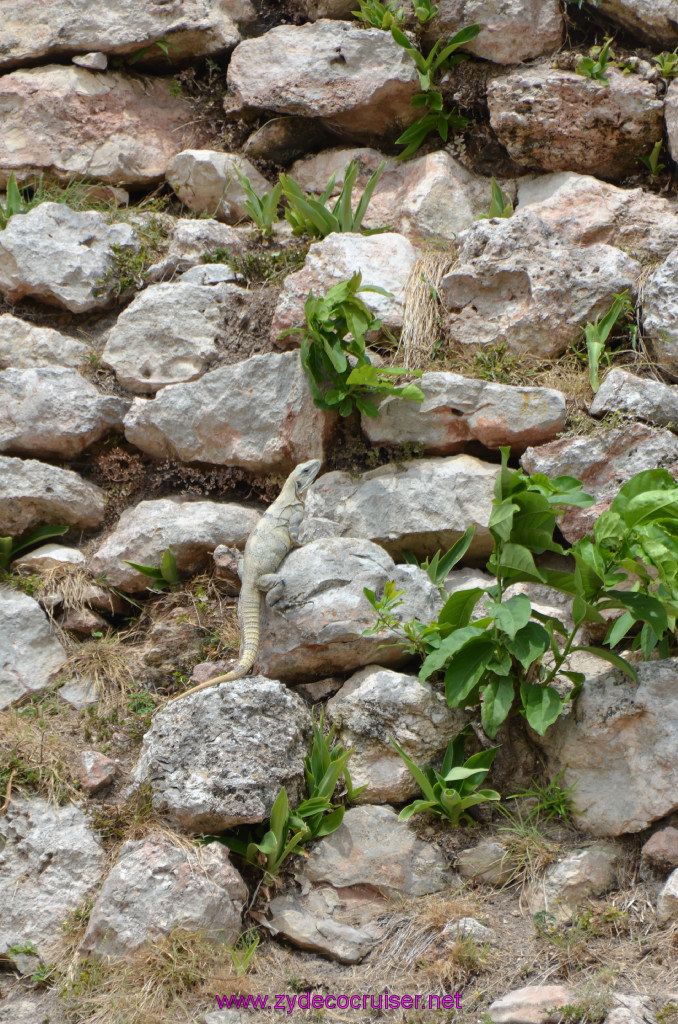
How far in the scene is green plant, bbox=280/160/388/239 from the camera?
7184 mm

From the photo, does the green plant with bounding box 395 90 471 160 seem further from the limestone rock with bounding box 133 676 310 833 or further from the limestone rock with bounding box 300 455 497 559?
the limestone rock with bounding box 133 676 310 833

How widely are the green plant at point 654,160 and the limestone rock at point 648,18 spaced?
3.19 feet

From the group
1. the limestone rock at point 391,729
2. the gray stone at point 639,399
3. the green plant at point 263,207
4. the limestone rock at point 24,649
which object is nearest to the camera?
the limestone rock at point 391,729

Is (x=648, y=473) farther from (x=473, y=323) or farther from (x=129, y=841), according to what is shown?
(x=129, y=841)

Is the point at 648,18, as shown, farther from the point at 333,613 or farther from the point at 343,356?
the point at 333,613

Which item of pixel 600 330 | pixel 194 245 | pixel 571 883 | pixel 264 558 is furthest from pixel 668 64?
pixel 571 883

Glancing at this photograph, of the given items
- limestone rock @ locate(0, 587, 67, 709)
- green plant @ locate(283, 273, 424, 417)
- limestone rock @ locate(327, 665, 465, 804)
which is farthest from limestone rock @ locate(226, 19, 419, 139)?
limestone rock @ locate(327, 665, 465, 804)

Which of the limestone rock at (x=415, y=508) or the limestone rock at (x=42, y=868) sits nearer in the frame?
the limestone rock at (x=42, y=868)

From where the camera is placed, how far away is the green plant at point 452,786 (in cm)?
474

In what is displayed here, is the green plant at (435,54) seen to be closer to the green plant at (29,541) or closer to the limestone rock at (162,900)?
the green plant at (29,541)

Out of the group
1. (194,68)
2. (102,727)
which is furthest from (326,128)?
(102,727)

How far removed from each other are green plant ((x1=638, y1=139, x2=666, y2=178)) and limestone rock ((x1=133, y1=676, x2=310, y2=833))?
525 centimetres

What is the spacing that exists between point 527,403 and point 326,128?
3960mm

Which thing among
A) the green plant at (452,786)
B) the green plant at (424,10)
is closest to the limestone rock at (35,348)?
the green plant at (424,10)
